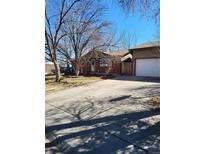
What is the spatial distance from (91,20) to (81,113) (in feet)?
25.2

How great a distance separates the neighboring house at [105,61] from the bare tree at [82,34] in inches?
28.4

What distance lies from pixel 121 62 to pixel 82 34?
12.0ft

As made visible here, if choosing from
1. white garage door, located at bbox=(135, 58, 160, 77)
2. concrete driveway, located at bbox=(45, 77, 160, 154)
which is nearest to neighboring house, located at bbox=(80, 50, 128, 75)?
white garage door, located at bbox=(135, 58, 160, 77)

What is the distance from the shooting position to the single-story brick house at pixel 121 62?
11.0 meters

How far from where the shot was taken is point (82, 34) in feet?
36.9

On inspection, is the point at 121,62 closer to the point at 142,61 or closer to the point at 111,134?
the point at 142,61

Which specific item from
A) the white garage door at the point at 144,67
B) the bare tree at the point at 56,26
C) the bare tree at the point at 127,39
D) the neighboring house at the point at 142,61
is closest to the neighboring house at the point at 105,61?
the bare tree at the point at 127,39

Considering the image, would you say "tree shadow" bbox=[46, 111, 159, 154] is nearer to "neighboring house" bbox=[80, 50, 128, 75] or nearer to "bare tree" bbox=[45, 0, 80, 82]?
"bare tree" bbox=[45, 0, 80, 82]

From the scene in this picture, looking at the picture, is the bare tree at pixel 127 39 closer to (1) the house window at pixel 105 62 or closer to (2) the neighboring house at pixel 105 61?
(2) the neighboring house at pixel 105 61

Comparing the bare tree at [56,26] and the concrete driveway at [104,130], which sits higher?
the bare tree at [56,26]

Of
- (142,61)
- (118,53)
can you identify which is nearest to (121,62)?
(118,53)
